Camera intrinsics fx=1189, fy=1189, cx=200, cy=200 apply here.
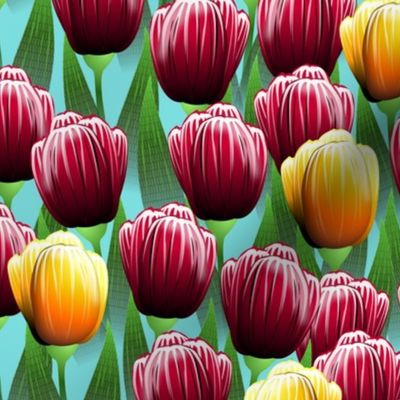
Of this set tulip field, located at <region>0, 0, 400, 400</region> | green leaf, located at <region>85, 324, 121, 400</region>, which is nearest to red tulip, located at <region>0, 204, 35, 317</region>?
tulip field, located at <region>0, 0, 400, 400</region>

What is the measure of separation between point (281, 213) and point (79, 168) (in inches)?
8.4

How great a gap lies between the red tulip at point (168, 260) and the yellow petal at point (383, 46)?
0.24 m

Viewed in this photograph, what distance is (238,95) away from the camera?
1218mm

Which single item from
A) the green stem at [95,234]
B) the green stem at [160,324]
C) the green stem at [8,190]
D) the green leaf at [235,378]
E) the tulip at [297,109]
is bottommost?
the green leaf at [235,378]

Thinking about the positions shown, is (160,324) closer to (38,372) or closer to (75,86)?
(38,372)

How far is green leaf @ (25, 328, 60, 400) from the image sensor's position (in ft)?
3.90

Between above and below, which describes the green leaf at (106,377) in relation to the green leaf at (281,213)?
below

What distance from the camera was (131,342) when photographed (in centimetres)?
121

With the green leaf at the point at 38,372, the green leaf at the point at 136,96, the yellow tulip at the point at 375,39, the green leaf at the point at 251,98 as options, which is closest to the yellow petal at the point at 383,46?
the yellow tulip at the point at 375,39

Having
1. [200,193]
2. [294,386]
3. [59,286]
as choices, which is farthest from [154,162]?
[294,386]

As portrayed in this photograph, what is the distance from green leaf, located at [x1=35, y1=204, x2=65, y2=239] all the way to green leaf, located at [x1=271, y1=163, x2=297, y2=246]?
22 cm

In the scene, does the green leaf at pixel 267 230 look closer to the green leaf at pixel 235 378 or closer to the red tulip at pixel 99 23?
the green leaf at pixel 235 378

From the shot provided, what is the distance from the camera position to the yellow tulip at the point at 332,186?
3.87 feet

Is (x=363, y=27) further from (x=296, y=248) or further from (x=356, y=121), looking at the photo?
(x=296, y=248)
